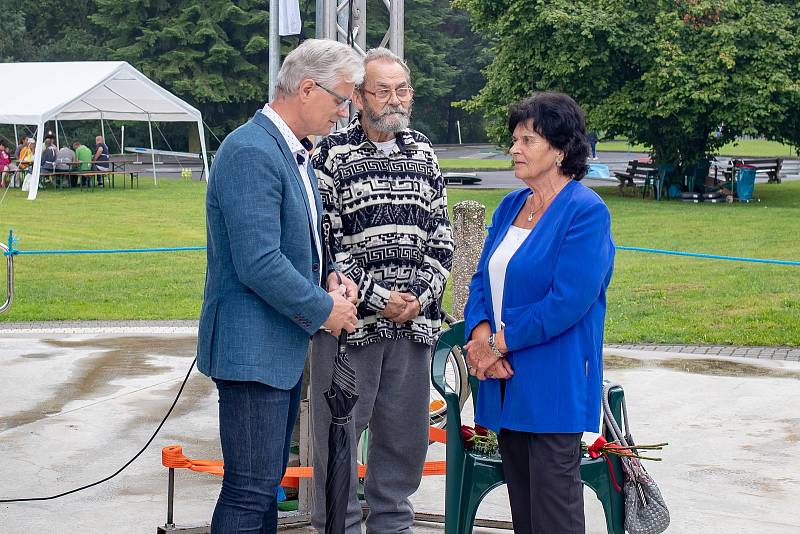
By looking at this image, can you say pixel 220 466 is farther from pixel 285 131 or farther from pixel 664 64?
pixel 664 64

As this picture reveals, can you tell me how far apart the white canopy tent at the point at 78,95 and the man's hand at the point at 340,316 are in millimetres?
20839

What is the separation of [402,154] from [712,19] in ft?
Result: 76.3

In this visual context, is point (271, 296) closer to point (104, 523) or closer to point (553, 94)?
point (553, 94)

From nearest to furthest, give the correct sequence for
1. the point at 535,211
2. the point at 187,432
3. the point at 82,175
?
1. the point at 535,211
2. the point at 187,432
3. the point at 82,175

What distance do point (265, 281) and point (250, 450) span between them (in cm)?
52

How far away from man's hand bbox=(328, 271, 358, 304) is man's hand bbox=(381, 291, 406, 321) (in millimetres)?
274

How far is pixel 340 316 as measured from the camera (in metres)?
3.33

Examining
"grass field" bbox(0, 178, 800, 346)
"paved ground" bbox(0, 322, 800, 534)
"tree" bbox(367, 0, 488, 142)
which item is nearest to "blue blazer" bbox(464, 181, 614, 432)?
"paved ground" bbox(0, 322, 800, 534)

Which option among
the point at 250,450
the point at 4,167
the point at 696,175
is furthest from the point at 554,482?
the point at 4,167

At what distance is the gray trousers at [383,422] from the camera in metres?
3.95

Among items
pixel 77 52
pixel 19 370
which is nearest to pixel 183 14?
pixel 77 52

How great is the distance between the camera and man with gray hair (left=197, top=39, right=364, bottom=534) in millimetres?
3143

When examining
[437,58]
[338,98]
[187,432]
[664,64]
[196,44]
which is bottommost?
[187,432]

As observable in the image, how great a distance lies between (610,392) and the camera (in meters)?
3.89
